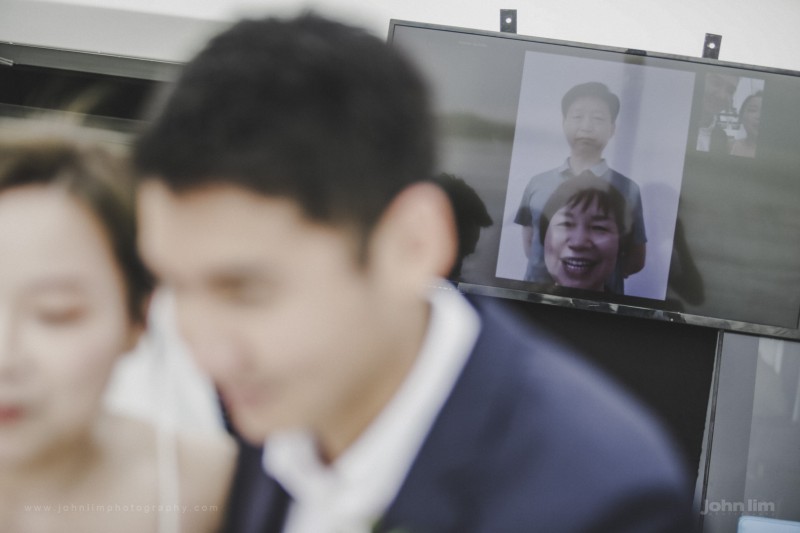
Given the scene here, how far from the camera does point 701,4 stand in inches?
71.5

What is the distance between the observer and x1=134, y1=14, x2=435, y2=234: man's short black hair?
480mm

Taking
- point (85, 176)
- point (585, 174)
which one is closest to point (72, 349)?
point (85, 176)

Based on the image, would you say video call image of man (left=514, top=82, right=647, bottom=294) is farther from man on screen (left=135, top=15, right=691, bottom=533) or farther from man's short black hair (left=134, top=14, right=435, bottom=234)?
man's short black hair (left=134, top=14, right=435, bottom=234)

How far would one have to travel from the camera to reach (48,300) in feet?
2.05

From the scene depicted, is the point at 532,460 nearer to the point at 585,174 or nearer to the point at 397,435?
the point at 397,435

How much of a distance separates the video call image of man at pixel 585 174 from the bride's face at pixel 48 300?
3.76ft

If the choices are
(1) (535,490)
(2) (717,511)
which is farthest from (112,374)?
(2) (717,511)

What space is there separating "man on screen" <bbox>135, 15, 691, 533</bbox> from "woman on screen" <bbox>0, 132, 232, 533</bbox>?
10cm

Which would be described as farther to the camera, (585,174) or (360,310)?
(585,174)

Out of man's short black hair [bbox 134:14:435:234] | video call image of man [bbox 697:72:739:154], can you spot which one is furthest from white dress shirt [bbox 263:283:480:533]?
video call image of man [bbox 697:72:739:154]

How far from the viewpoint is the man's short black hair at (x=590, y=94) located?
157cm

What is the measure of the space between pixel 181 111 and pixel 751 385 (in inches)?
69.0

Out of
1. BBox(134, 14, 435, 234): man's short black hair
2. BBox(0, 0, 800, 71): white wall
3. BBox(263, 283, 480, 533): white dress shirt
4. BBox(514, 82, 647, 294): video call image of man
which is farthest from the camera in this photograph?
BBox(0, 0, 800, 71): white wall

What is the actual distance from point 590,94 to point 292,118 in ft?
4.20
